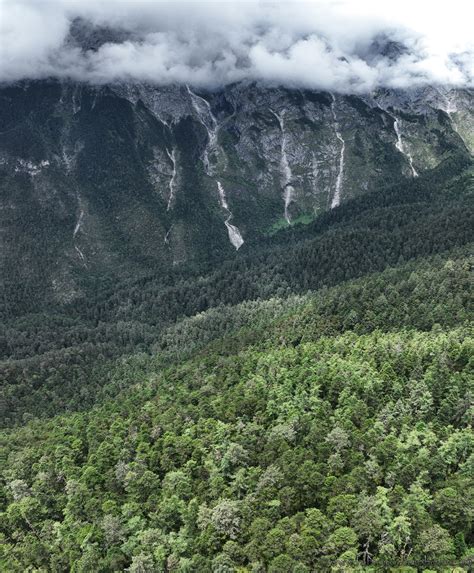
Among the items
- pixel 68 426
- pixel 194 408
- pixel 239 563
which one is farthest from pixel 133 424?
pixel 239 563

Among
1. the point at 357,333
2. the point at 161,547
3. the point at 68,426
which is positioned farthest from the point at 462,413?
the point at 68,426

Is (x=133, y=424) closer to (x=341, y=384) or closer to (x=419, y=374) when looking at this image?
(x=341, y=384)

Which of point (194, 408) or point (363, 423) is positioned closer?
point (363, 423)

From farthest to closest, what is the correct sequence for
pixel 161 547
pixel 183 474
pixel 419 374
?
pixel 419 374
pixel 183 474
pixel 161 547

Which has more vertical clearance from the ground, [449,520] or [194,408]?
[194,408]

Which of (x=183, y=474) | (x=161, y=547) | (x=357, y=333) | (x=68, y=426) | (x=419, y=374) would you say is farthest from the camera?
(x=357, y=333)

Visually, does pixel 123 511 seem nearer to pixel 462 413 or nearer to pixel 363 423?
pixel 363 423

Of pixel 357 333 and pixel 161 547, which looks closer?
pixel 161 547

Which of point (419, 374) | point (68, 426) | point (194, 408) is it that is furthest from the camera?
point (68, 426)

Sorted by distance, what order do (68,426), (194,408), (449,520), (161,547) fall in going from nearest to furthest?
(449,520) < (161,547) < (194,408) < (68,426)
